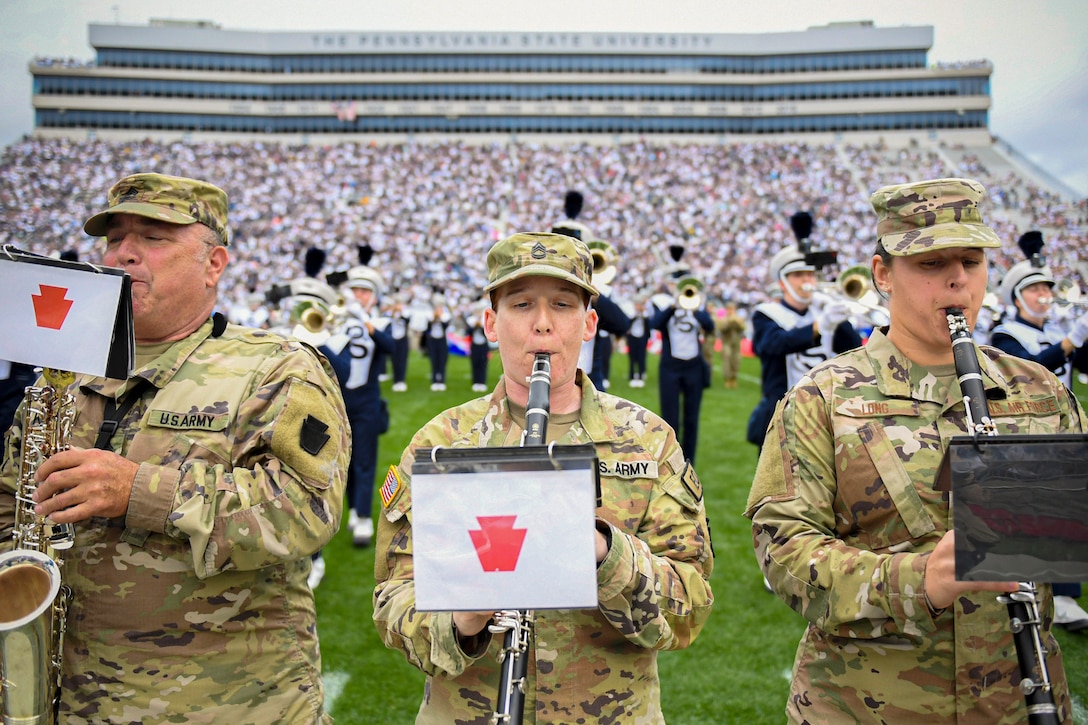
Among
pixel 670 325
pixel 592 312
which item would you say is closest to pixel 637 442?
pixel 592 312

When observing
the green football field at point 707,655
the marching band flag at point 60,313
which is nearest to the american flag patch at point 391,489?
the marching band flag at point 60,313

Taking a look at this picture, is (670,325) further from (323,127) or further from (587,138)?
(323,127)

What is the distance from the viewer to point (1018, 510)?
1798mm

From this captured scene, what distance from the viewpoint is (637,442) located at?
2443mm

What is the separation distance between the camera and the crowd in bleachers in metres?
40.8

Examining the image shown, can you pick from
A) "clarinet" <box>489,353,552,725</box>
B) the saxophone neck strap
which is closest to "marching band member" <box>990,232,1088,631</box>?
"clarinet" <box>489,353,552,725</box>

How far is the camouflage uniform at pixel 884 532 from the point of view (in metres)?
2.26

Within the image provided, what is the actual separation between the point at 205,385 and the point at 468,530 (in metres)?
1.41

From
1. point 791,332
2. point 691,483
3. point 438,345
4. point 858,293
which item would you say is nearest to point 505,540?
point 691,483

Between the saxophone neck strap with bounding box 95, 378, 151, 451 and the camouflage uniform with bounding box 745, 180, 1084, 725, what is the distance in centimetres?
204

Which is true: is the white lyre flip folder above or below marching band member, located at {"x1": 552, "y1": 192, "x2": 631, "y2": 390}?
below

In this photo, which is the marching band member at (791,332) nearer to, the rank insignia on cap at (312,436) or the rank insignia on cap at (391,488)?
the rank insignia on cap at (312,436)

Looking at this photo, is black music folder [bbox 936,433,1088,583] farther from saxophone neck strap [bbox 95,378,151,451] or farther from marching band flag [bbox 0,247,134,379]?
saxophone neck strap [bbox 95,378,151,451]

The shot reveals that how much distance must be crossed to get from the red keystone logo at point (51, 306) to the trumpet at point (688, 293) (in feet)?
27.9
